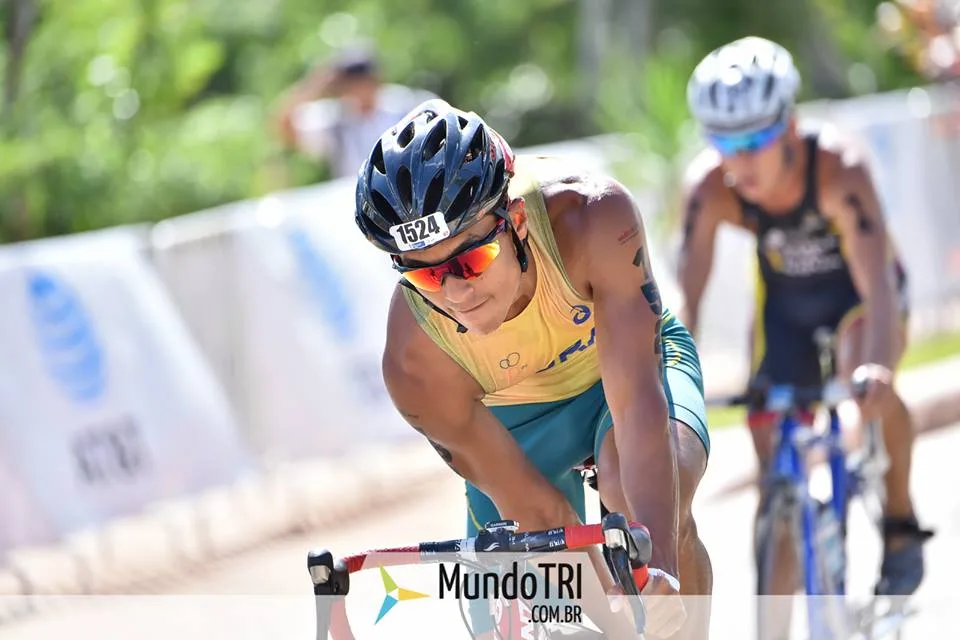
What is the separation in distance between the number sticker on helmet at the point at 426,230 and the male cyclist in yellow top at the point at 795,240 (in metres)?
2.52

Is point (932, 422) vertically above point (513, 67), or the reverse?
point (513, 67)

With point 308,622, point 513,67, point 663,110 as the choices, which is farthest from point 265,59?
point 308,622

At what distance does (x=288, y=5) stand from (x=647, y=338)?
20.2 m

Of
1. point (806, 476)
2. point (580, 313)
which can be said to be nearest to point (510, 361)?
point (580, 313)

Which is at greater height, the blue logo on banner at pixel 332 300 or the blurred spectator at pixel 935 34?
the blurred spectator at pixel 935 34

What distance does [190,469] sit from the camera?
7848 millimetres

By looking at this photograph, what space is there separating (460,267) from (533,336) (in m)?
0.56

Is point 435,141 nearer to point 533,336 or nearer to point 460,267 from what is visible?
point 460,267

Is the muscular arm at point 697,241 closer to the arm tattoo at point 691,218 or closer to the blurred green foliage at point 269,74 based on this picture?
the arm tattoo at point 691,218

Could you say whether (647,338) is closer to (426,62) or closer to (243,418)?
(243,418)

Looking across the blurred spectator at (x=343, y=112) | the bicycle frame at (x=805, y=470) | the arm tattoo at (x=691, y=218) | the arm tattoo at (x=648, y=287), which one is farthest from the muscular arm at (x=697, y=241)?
the blurred spectator at (x=343, y=112)

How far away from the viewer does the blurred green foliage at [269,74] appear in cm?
1018

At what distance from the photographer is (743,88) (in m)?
5.70

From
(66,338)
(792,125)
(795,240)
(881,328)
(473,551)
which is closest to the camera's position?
(473,551)
